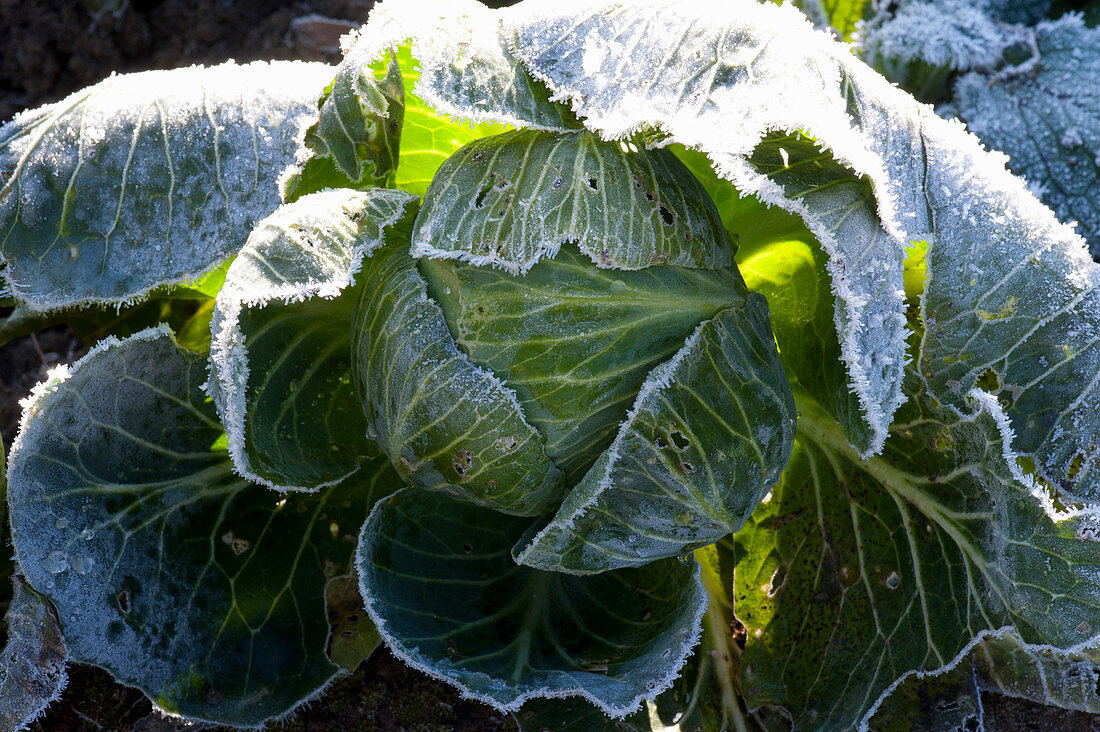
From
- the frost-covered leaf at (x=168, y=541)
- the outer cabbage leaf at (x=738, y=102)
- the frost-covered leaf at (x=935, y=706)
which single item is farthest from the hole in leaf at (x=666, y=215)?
the frost-covered leaf at (x=935, y=706)

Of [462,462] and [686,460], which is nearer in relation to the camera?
[686,460]

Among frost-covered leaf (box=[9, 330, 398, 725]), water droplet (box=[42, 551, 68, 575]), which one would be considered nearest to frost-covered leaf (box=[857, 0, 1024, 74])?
frost-covered leaf (box=[9, 330, 398, 725])

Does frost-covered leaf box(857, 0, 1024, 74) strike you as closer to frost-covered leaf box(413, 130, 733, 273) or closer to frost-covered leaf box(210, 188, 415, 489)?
frost-covered leaf box(413, 130, 733, 273)

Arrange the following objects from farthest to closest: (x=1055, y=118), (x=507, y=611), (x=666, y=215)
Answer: (x=1055, y=118) < (x=507, y=611) < (x=666, y=215)

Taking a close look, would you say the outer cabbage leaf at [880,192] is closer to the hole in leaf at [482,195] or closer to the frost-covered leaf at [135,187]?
the hole in leaf at [482,195]

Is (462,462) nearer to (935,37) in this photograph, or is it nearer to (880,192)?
(880,192)

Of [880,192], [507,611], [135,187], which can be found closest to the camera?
[880,192]

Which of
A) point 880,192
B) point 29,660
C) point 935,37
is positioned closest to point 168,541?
point 29,660
